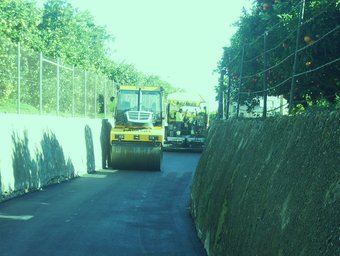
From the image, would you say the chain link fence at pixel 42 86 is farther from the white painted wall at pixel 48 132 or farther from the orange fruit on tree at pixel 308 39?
the orange fruit on tree at pixel 308 39

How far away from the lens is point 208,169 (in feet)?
33.9

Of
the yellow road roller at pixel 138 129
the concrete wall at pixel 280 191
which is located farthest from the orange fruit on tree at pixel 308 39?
the yellow road roller at pixel 138 129

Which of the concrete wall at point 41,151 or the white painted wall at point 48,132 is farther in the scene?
the concrete wall at point 41,151

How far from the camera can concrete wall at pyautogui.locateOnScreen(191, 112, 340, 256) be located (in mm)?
3500

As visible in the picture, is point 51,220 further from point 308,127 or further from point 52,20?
point 52,20

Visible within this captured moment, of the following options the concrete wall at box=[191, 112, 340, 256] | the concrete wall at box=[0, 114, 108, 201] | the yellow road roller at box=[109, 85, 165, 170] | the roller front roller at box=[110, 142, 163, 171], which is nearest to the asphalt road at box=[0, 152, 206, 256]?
the concrete wall at box=[0, 114, 108, 201]

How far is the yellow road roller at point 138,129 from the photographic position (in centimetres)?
2173

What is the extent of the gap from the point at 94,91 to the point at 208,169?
15.0 metres

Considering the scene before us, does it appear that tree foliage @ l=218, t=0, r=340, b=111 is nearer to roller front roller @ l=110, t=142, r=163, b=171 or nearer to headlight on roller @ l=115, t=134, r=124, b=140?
roller front roller @ l=110, t=142, r=163, b=171

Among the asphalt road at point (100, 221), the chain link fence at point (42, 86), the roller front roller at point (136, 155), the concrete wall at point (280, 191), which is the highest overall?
the chain link fence at point (42, 86)

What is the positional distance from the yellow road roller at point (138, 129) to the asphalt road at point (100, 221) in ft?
16.8

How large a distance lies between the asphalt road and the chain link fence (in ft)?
8.13

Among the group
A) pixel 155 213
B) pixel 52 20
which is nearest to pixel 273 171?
pixel 155 213

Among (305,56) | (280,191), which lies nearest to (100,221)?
(305,56)
